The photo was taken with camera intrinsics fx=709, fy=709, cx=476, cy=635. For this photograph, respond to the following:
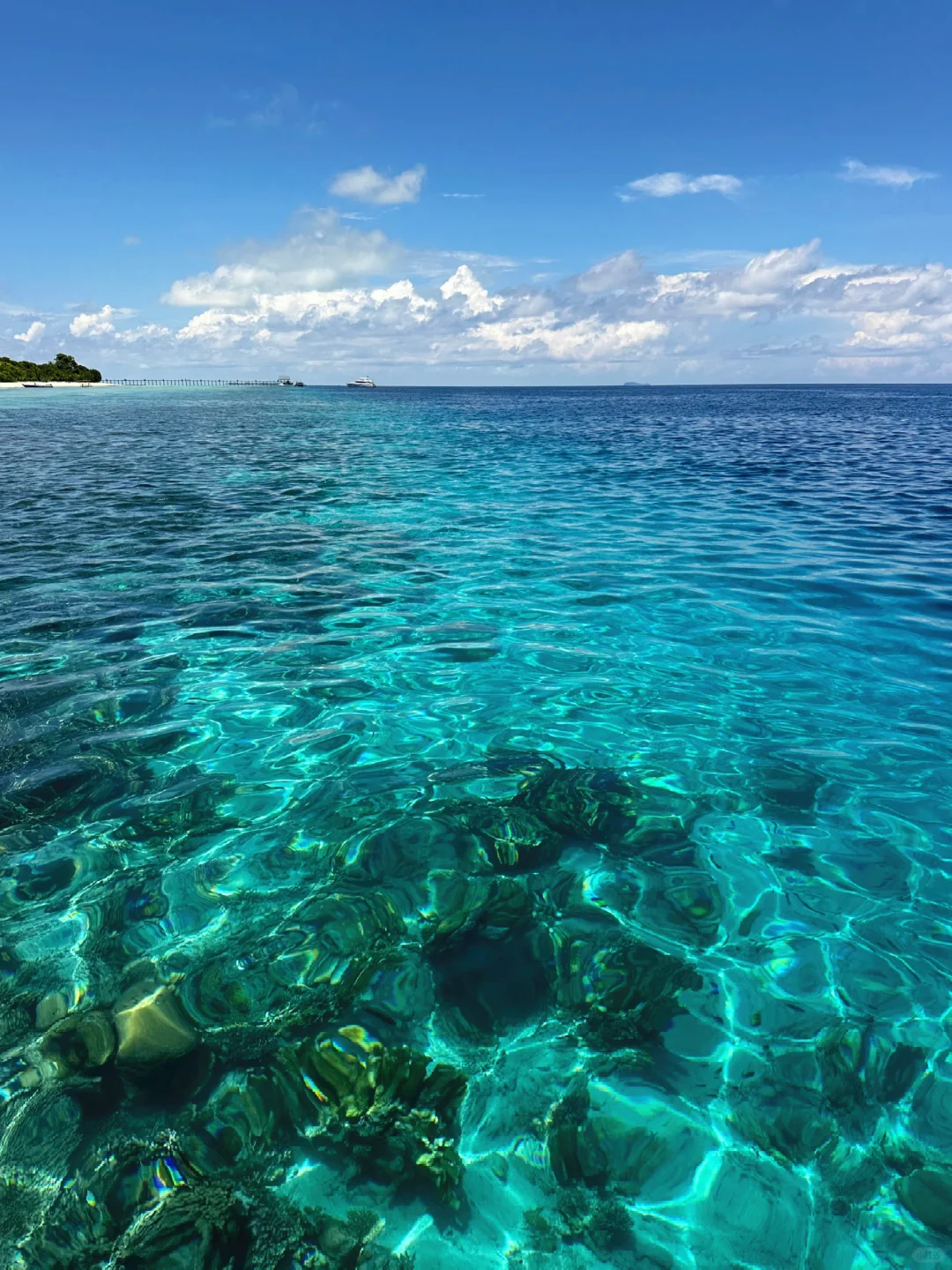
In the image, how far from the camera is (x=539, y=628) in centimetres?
1073

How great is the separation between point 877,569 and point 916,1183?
41.8ft

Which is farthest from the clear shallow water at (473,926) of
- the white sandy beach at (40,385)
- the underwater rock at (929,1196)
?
the white sandy beach at (40,385)

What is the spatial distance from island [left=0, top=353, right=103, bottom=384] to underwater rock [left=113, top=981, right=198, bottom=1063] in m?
156

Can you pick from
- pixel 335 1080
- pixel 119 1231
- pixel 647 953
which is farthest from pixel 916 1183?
pixel 119 1231

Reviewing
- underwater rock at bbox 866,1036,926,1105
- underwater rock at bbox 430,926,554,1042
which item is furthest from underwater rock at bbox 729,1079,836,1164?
underwater rock at bbox 430,926,554,1042

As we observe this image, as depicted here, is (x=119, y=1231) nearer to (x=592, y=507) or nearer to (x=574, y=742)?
(x=574, y=742)

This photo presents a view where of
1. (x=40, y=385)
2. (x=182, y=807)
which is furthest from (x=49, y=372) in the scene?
(x=182, y=807)

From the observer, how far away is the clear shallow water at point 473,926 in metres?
3.32

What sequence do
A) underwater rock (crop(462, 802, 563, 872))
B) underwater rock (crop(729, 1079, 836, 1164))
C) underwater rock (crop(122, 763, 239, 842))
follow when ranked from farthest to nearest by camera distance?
underwater rock (crop(122, 763, 239, 842))
underwater rock (crop(462, 802, 563, 872))
underwater rock (crop(729, 1079, 836, 1164))

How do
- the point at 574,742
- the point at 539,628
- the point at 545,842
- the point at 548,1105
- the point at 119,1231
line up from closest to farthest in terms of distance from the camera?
1. the point at 119,1231
2. the point at 548,1105
3. the point at 545,842
4. the point at 574,742
5. the point at 539,628

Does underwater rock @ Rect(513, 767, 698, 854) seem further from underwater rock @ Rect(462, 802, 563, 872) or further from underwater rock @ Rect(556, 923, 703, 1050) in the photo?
underwater rock @ Rect(556, 923, 703, 1050)

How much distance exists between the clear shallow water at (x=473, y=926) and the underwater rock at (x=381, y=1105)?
0.02m

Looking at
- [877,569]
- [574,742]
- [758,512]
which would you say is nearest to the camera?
[574,742]

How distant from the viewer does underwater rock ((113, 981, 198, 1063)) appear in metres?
3.90
